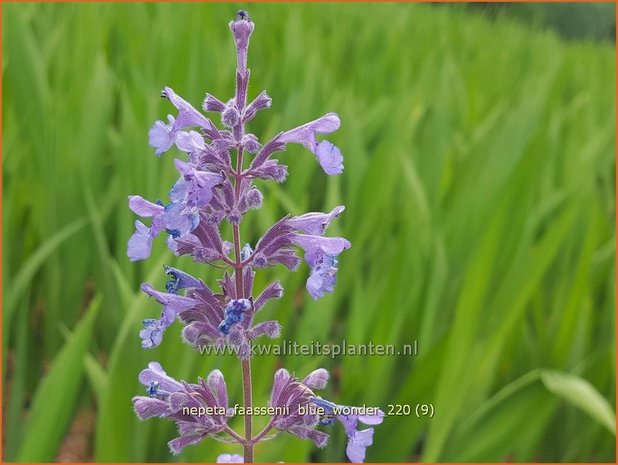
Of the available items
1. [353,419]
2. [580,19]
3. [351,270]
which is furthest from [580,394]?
[580,19]

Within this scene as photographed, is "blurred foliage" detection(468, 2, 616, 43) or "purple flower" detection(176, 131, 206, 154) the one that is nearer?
"purple flower" detection(176, 131, 206, 154)

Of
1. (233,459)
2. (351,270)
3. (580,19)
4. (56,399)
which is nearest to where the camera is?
(233,459)

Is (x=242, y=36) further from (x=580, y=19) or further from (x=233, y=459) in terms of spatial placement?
(x=580, y=19)

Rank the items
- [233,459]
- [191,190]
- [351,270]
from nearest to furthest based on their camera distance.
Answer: [191,190]
[233,459]
[351,270]

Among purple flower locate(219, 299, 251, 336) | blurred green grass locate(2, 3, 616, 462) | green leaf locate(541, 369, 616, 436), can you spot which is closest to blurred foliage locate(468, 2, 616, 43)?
blurred green grass locate(2, 3, 616, 462)

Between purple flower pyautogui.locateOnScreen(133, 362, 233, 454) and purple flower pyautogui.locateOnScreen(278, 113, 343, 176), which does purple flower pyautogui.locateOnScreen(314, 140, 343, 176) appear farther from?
purple flower pyautogui.locateOnScreen(133, 362, 233, 454)

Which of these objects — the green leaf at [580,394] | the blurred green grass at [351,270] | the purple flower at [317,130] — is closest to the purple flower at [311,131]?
the purple flower at [317,130]
